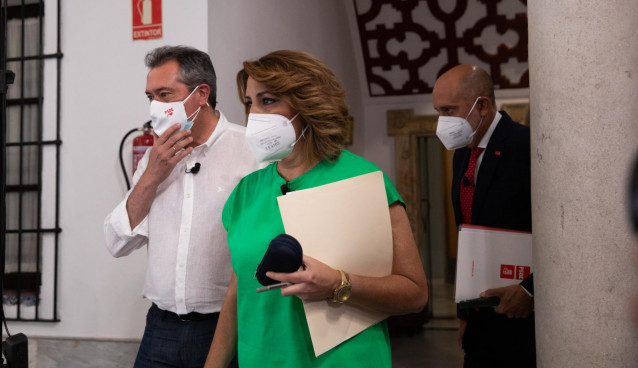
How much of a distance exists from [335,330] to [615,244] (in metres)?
0.79

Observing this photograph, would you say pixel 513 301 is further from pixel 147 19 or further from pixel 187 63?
pixel 147 19

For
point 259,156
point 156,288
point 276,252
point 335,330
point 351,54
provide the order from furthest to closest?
point 351,54 → point 156,288 → point 259,156 → point 335,330 → point 276,252

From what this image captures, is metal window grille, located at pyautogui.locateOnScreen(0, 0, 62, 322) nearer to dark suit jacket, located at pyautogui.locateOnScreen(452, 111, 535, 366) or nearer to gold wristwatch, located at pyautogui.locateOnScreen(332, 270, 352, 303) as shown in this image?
dark suit jacket, located at pyautogui.locateOnScreen(452, 111, 535, 366)

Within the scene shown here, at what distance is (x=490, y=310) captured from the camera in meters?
2.29

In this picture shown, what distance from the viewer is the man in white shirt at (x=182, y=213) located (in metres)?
Answer: 1.97

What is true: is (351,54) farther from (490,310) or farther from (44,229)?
(490,310)

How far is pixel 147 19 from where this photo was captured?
321 centimetres

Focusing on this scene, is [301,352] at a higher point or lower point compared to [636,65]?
lower

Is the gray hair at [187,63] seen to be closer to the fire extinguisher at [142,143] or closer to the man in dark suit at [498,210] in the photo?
the fire extinguisher at [142,143]

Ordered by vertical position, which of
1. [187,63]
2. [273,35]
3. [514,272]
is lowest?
[514,272]

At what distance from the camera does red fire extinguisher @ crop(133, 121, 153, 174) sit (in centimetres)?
306

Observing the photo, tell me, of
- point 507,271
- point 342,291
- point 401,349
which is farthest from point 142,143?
point 401,349

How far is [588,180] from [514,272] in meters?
0.60

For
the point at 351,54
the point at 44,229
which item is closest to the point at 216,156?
the point at 44,229
